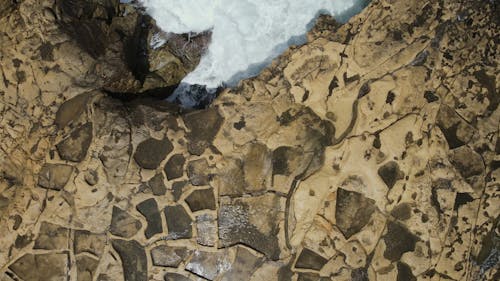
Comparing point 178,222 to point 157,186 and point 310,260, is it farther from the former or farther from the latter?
point 310,260

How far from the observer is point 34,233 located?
5.04m

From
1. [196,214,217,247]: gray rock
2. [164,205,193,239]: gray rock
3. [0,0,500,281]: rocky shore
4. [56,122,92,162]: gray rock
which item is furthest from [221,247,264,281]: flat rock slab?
[56,122,92,162]: gray rock

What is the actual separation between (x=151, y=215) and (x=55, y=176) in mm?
1093

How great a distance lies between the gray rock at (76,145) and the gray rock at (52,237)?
0.72m

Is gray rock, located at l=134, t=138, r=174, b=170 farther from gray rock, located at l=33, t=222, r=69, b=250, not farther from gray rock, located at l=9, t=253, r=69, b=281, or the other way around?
gray rock, located at l=9, t=253, r=69, b=281

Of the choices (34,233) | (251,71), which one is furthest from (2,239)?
(251,71)

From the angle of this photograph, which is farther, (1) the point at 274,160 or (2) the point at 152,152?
(2) the point at 152,152

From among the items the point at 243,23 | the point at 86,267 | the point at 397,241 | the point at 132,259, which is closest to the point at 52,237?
the point at 86,267

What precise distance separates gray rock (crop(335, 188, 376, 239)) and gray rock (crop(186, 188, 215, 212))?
1296 mm

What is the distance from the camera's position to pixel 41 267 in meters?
5.02

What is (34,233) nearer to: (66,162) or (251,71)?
(66,162)

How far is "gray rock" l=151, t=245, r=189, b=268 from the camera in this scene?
5.01 metres

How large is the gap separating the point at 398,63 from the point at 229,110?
179 cm

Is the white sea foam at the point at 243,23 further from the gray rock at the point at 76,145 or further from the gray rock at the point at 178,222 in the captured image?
the gray rock at the point at 178,222
